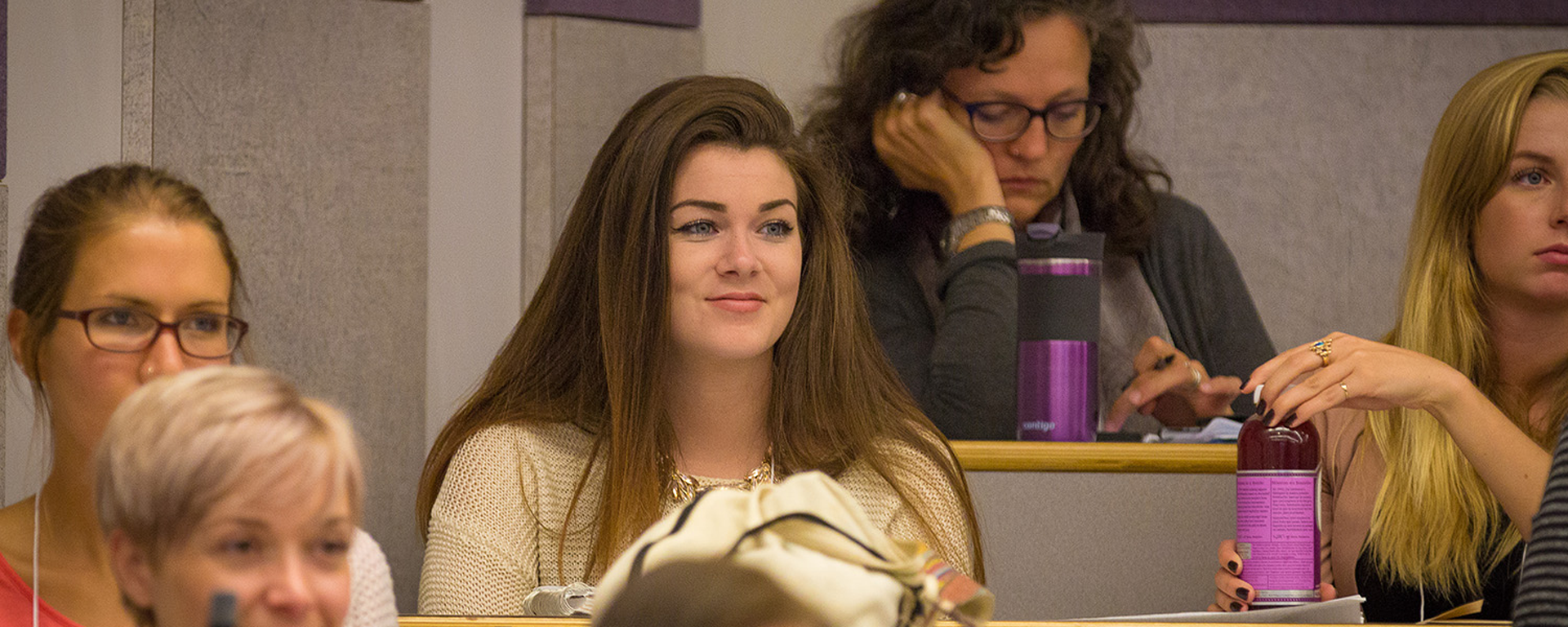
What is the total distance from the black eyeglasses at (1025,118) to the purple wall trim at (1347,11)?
18cm

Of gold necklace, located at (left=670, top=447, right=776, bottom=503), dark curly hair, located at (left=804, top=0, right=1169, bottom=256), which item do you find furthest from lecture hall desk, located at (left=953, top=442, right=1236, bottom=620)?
dark curly hair, located at (left=804, top=0, right=1169, bottom=256)

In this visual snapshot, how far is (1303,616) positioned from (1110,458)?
60 cm

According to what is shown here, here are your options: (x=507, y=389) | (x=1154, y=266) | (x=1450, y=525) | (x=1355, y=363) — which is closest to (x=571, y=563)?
(x=507, y=389)

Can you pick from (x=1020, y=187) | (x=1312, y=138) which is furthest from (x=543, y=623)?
(x=1312, y=138)

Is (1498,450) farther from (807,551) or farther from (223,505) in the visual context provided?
(223,505)

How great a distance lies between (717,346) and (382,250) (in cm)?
74

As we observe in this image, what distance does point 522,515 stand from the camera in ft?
5.07

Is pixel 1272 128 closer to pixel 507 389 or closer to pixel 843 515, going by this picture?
pixel 507 389

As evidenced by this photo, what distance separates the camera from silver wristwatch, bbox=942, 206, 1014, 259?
86.8 inches

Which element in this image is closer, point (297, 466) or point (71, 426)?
point (297, 466)

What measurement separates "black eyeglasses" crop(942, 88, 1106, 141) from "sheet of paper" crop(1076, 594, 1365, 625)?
3.64ft

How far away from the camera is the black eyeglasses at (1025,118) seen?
7.47 ft

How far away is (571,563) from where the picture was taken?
154 cm

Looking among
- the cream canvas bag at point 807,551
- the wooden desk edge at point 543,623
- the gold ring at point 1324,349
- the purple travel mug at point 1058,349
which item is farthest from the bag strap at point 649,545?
the purple travel mug at point 1058,349
